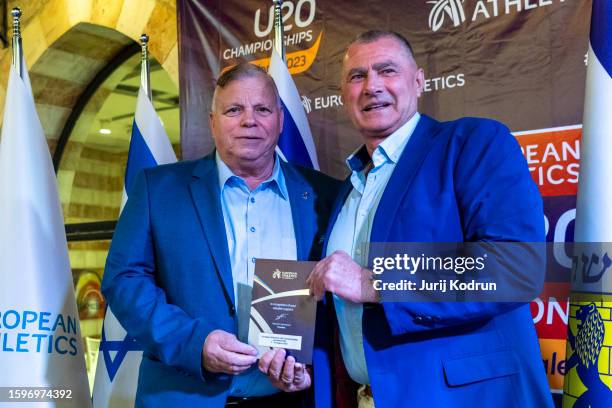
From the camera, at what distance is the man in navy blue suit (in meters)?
1.30

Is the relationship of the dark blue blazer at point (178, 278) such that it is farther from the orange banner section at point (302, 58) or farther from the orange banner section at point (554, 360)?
the orange banner section at point (302, 58)

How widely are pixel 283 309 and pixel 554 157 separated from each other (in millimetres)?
1331

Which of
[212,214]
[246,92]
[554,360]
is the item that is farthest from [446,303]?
[554,360]

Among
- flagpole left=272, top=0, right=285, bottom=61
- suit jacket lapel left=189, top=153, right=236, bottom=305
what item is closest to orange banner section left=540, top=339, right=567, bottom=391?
suit jacket lapel left=189, top=153, right=236, bottom=305

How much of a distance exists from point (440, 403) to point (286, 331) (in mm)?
369

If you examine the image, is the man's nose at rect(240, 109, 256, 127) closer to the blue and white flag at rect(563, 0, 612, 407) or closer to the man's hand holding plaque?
the man's hand holding plaque

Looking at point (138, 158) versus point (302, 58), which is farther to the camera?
point (302, 58)

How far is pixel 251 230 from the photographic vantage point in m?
1.70

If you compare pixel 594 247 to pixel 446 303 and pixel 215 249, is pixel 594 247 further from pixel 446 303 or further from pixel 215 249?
pixel 215 249

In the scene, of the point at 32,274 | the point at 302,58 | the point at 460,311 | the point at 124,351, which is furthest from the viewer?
the point at 302,58

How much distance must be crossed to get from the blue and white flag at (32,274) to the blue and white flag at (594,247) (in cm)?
179

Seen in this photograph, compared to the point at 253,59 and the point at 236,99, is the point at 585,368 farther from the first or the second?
the point at 253,59

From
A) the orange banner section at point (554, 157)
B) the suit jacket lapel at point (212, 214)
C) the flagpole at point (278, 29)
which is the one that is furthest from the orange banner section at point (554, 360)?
the flagpole at point (278, 29)

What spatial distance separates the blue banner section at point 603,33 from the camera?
4.99 ft
